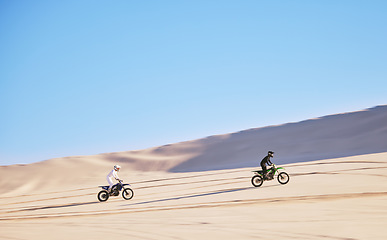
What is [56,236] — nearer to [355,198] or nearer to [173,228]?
[173,228]

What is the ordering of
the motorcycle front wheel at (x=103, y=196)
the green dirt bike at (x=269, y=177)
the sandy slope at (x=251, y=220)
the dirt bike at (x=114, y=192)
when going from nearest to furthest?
1. the sandy slope at (x=251, y=220)
2. the green dirt bike at (x=269, y=177)
3. the dirt bike at (x=114, y=192)
4. the motorcycle front wheel at (x=103, y=196)

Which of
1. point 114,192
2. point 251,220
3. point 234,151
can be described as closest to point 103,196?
point 114,192

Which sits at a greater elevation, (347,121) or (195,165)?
(347,121)

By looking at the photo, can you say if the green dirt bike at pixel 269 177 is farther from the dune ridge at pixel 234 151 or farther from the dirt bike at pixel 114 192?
the dune ridge at pixel 234 151

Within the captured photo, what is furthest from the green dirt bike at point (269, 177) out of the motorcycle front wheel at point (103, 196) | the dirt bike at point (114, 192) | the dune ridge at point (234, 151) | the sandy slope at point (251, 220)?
the dune ridge at point (234, 151)

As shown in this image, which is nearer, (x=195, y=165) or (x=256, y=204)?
(x=256, y=204)

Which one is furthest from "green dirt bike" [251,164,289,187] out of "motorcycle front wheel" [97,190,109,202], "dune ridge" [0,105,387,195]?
"dune ridge" [0,105,387,195]

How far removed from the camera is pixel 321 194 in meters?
14.4

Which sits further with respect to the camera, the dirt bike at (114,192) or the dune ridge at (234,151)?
the dune ridge at (234,151)

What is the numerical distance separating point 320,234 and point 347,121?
211ft

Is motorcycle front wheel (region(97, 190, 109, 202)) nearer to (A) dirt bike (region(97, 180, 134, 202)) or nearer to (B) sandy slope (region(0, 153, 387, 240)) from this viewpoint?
(A) dirt bike (region(97, 180, 134, 202))

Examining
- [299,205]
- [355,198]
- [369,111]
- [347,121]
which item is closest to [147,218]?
[299,205]

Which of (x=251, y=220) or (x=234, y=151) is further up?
(x=234, y=151)

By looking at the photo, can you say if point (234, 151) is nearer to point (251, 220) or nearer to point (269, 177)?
point (269, 177)
